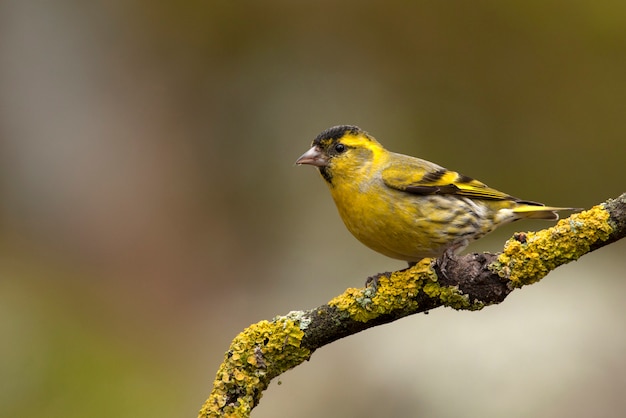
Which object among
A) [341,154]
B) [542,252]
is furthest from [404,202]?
[542,252]

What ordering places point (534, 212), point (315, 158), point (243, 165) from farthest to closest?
point (243, 165) → point (315, 158) → point (534, 212)

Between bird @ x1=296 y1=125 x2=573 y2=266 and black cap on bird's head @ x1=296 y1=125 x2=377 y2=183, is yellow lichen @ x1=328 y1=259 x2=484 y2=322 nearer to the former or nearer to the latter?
bird @ x1=296 y1=125 x2=573 y2=266

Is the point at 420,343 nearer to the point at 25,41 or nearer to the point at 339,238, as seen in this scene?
the point at 339,238

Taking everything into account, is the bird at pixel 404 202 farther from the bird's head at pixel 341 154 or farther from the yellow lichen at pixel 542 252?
the yellow lichen at pixel 542 252

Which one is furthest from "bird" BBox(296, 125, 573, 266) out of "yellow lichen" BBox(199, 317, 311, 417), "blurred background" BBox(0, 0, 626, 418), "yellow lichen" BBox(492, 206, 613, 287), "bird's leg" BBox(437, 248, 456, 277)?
"blurred background" BBox(0, 0, 626, 418)

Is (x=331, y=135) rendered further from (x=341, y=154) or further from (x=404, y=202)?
(x=404, y=202)

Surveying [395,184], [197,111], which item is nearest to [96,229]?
[197,111]
